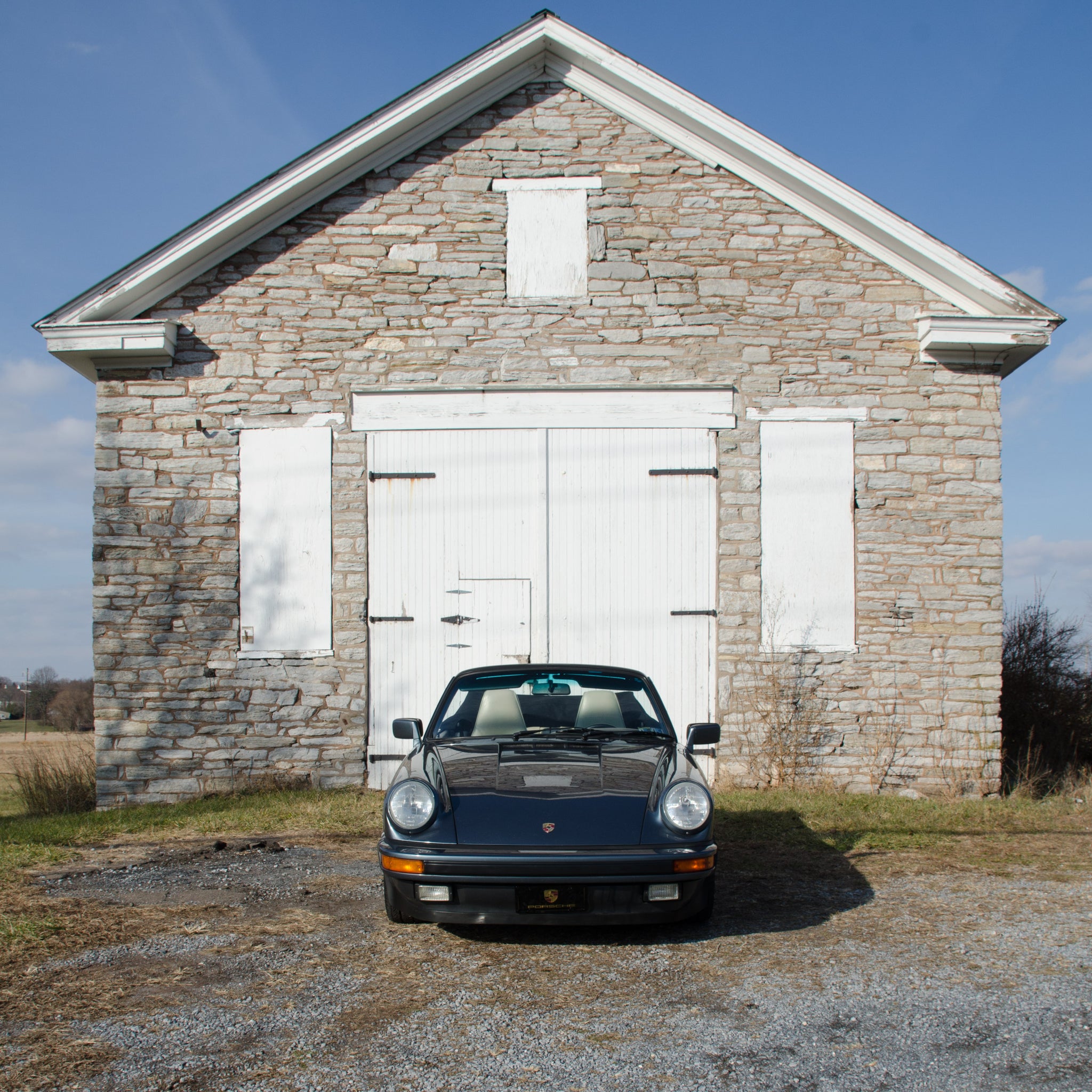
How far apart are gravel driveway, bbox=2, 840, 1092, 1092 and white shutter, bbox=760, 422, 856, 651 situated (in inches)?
153

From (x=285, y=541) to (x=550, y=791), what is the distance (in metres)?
5.61

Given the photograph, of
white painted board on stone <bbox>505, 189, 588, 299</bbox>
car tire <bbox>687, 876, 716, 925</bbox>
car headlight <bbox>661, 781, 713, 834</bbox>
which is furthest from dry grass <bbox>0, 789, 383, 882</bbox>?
white painted board on stone <bbox>505, 189, 588, 299</bbox>

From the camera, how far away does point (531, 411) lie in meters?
9.38

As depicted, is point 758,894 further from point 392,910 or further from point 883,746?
point 883,746

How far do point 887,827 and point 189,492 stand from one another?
277 inches

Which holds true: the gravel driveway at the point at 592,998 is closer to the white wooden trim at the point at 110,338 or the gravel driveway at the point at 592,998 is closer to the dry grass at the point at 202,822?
the dry grass at the point at 202,822

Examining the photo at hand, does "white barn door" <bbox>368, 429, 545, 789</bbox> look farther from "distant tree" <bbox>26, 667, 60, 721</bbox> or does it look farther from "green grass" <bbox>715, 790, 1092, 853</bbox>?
"distant tree" <bbox>26, 667, 60, 721</bbox>

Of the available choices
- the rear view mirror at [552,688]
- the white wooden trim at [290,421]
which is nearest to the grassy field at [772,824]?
the rear view mirror at [552,688]

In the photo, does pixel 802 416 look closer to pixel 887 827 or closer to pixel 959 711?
pixel 959 711

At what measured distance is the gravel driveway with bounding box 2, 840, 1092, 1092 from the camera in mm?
3066

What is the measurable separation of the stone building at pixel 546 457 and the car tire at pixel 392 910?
4617 millimetres

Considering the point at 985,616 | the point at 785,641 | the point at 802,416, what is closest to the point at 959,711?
the point at 985,616

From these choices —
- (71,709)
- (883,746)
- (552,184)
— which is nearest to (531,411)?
(552,184)

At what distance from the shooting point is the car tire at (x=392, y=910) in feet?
14.5
